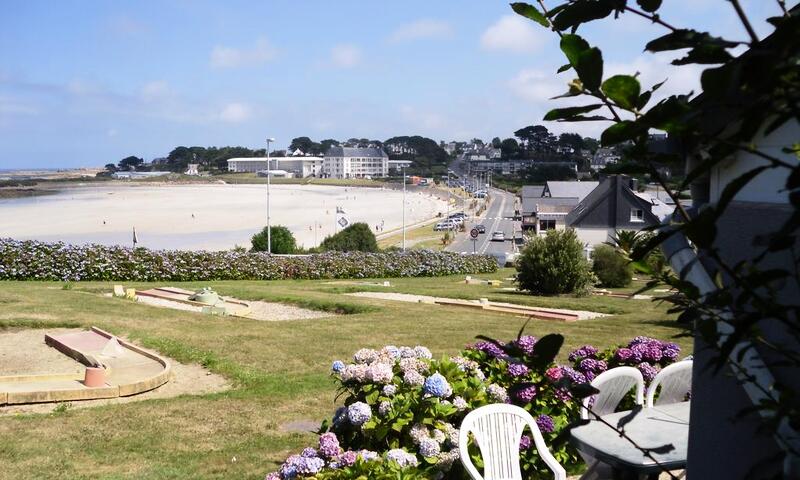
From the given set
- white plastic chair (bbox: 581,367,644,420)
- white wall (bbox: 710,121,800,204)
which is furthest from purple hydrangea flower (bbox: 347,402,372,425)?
white wall (bbox: 710,121,800,204)

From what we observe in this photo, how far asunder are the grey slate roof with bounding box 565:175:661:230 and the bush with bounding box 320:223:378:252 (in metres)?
13.8

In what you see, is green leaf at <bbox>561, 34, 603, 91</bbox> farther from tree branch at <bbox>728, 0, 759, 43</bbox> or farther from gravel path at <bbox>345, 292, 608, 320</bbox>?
gravel path at <bbox>345, 292, 608, 320</bbox>

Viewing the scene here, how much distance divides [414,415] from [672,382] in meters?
1.84

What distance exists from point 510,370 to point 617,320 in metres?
10.2

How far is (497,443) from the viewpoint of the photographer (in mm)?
Result: 4828

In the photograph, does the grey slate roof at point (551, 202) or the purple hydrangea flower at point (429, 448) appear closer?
the purple hydrangea flower at point (429, 448)

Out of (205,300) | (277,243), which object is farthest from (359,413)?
(277,243)

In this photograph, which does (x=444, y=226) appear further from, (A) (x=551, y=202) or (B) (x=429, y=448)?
(B) (x=429, y=448)

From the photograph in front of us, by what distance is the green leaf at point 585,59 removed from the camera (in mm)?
1071

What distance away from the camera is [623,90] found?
43.3 inches

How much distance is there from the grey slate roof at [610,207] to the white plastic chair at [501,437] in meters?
42.6

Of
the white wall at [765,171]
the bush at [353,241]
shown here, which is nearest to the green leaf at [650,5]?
the white wall at [765,171]

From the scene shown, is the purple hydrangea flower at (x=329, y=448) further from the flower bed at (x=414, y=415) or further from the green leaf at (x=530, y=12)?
the green leaf at (x=530, y=12)

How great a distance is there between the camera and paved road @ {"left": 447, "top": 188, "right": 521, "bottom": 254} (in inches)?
2270
